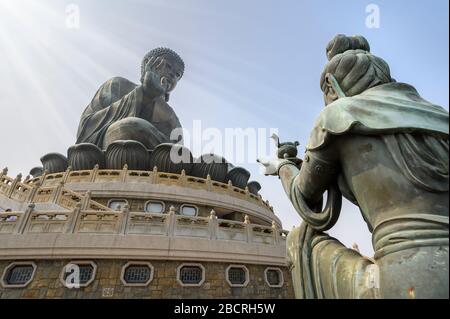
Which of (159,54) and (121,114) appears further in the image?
(159,54)

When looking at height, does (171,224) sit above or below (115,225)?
above

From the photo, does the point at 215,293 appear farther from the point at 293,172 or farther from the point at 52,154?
the point at 52,154

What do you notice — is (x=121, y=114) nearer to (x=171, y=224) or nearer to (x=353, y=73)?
(x=171, y=224)

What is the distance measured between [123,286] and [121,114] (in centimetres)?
1808

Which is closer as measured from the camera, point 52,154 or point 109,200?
point 109,200

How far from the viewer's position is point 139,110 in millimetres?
22703

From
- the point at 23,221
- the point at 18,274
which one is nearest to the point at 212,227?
the point at 18,274

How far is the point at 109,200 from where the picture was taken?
1354 centimetres

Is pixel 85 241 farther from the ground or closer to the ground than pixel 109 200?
closer to the ground

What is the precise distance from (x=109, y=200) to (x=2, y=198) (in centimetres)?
434

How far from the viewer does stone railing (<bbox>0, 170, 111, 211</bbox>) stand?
33.7 ft

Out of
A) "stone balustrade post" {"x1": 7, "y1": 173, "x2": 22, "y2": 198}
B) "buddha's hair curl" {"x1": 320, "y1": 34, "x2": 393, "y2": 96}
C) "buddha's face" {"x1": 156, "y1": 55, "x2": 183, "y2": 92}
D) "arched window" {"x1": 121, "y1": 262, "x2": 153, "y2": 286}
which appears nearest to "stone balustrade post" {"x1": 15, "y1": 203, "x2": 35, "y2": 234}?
"arched window" {"x1": 121, "y1": 262, "x2": 153, "y2": 286}

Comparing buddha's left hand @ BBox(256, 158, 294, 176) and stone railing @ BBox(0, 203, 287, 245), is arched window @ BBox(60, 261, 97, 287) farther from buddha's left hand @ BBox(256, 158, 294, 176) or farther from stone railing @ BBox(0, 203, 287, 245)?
buddha's left hand @ BBox(256, 158, 294, 176)
